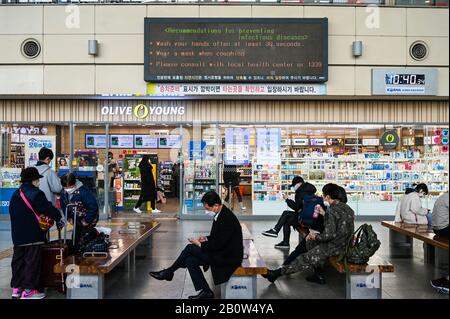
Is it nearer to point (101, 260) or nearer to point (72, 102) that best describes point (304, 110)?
point (72, 102)

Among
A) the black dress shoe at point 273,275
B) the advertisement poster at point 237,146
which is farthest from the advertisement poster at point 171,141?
the black dress shoe at point 273,275

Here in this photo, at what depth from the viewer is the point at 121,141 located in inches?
576

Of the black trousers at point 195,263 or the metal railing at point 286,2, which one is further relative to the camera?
the metal railing at point 286,2

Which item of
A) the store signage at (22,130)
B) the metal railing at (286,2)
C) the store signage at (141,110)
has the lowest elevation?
the store signage at (22,130)

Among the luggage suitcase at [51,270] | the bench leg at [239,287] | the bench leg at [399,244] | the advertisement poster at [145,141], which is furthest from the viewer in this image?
the advertisement poster at [145,141]

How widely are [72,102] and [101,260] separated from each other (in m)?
8.82

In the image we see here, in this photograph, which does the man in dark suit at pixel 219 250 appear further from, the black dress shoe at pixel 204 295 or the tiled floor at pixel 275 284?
the tiled floor at pixel 275 284

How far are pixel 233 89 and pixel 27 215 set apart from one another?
7638 mm

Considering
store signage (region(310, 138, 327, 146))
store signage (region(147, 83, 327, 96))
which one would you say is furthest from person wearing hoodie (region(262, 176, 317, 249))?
store signage (region(310, 138, 327, 146))

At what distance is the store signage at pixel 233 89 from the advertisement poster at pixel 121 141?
7.42ft

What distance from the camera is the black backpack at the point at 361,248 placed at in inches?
244

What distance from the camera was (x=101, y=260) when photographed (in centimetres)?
605

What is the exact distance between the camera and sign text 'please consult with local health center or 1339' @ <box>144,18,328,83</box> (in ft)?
41.4

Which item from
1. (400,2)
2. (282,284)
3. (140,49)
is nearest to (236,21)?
(140,49)
